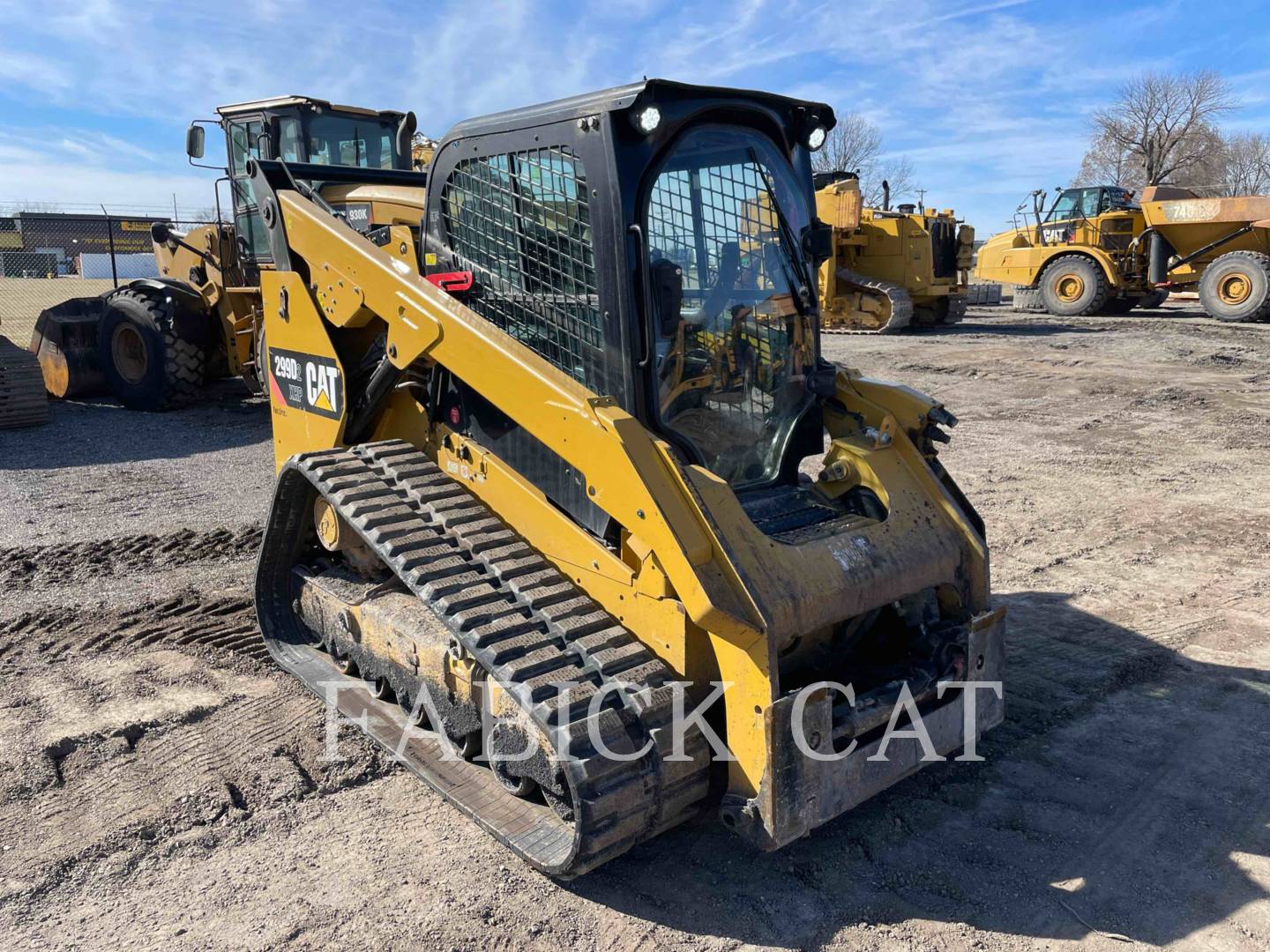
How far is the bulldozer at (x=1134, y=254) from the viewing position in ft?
57.7

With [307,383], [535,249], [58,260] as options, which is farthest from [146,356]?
[58,260]

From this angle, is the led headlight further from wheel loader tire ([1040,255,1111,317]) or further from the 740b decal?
wheel loader tire ([1040,255,1111,317])

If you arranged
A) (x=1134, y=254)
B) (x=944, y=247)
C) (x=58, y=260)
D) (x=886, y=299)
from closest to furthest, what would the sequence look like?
(x=886, y=299) < (x=944, y=247) < (x=1134, y=254) < (x=58, y=260)

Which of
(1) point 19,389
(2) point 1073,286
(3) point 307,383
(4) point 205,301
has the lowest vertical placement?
(1) point 19,389

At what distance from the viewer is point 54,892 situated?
2.85 m

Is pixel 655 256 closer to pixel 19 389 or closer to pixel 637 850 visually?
pixel 637 850

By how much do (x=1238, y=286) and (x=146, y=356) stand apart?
1749 cm

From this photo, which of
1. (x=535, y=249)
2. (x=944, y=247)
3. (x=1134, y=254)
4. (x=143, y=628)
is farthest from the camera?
(x=1134, y=254)

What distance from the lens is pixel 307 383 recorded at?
436 centimetres

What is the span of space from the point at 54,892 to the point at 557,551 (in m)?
1.76

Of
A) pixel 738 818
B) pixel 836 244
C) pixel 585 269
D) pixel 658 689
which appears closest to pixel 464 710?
pixel 658 689

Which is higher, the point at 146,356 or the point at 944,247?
the point at 944,247

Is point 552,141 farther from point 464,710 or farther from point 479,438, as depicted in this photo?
point 464,710

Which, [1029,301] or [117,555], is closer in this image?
[117,555]
